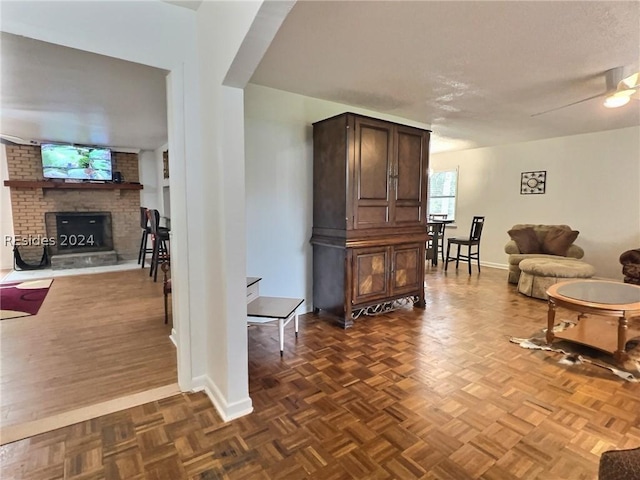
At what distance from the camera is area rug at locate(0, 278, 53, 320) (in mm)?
3685

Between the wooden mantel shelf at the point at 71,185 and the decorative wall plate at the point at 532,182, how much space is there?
7291mm

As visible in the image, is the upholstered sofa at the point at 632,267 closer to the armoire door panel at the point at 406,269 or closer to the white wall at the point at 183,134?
the armoire door panel at the point at 406,269

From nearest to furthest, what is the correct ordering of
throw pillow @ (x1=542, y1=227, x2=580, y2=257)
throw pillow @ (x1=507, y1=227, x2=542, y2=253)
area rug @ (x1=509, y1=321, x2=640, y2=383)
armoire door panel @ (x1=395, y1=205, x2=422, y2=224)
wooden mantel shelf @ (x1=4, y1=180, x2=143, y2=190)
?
area rug @ (x1=509, y1=321, x2=640, y2=383) < armoire door panel @ (x1=395, y1=205, x2=422, y2=224) < throw pillow @ (x1=542, y1=227, x2=580, y2=257) < throw pillow @ (x1=507, y1=227, x2=542, y2=253) < wooden mantel shelf @ (x1=4, y1=180, x2=143, y2=190)

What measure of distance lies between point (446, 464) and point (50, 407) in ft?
7.40

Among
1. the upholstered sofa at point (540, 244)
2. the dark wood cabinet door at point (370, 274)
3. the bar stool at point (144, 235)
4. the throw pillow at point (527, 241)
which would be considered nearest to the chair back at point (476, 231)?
the upholstered sofa at point (540, 244)

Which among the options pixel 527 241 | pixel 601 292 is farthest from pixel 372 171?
pixel 527 241

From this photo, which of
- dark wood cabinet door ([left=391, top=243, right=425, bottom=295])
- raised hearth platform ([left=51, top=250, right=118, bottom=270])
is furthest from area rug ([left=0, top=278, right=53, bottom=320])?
dark wood cabinet door ([left=391, top=243, right=425, bottom=295])

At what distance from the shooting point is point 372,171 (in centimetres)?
332

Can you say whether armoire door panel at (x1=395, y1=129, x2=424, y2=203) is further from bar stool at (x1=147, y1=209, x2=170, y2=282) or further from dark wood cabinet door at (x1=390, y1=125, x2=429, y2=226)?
bar stool at (x1=147, y1=209, x2=170, y2=282)

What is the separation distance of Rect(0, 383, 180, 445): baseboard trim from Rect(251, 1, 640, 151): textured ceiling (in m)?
2.48

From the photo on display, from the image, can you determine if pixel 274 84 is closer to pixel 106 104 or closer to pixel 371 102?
pixel 371 102

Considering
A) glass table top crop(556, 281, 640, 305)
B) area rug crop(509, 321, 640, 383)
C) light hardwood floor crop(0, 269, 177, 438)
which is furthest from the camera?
glass table top crop(556, 281, 640, 305)

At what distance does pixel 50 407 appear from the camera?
6.53ft

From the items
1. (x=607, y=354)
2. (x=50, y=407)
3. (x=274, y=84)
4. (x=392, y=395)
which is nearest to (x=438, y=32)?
(x=274, y=84)
